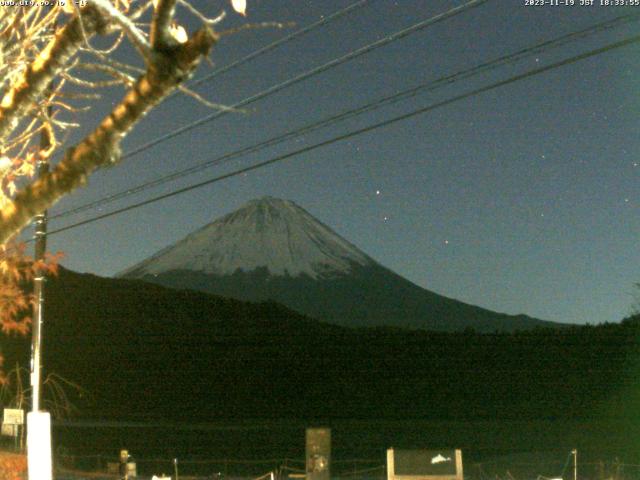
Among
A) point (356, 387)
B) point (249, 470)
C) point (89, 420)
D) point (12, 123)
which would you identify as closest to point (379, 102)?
point (12, 123)

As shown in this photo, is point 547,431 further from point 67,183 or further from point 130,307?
point 67,183

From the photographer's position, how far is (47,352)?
115000mm

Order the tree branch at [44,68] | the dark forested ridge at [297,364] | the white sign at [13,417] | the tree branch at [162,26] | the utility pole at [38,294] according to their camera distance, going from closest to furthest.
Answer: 1. the tree branch at [162,26]
2. the tree branch at [44,68]
3. the utility pole at [38,294]
4. the white sign at [13,417]
5. the dark forested ridge at [297,364]

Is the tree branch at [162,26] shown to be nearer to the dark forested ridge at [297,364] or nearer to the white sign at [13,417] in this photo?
the white sign at [13,417]

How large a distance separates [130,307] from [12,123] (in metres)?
134

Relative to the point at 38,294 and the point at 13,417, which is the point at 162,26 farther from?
the point at 13,417

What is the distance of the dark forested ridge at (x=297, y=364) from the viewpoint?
362 ft

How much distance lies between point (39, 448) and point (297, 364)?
119 meters

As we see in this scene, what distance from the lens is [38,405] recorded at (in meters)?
15.5

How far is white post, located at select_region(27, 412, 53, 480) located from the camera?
535 inches

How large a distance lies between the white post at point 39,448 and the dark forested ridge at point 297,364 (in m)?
85.0

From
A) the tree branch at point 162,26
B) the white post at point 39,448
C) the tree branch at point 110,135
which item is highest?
→ the tree branch at point 162,26

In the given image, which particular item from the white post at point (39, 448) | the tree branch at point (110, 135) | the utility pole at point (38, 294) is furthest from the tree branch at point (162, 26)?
the utility pole at point (38, 294)

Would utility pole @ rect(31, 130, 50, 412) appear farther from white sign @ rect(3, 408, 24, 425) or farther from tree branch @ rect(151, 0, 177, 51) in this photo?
tree branch @ rect(151, 0, 177, 51)
